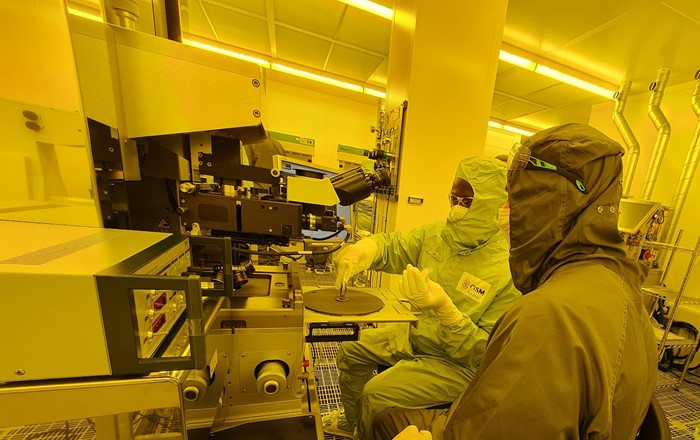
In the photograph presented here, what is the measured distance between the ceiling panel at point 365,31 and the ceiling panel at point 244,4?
2.82 feet

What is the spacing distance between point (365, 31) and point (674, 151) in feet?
13.4

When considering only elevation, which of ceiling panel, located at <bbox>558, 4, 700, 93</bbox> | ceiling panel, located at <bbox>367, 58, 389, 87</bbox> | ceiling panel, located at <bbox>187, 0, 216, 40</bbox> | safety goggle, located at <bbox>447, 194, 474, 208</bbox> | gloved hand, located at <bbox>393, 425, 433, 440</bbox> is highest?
ceiling panel, located at <bbox>187, 0, 216, 40</bbox>

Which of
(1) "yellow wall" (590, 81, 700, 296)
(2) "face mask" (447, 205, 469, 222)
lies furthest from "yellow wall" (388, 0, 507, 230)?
(1) "yellow wall" (590, 81, 700, 296)

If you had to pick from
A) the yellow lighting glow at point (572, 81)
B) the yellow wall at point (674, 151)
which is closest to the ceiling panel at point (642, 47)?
the yellow lighting glow at point (572, 81)

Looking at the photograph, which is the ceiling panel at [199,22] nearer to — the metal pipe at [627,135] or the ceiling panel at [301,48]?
the ceiling panel at [301,48]

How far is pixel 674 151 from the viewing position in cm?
342

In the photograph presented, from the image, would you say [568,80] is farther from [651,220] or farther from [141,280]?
[141,280]

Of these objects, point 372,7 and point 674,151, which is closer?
point 372,7

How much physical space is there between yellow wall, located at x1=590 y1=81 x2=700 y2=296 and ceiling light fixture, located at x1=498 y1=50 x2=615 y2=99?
57 cm

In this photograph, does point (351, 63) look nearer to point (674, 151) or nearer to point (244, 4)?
point (244, 4)

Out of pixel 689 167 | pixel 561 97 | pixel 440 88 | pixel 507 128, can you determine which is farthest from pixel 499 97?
pixel 440 88

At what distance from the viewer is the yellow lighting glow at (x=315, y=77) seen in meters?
4.32

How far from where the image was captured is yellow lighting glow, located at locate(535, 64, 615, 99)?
3240mm

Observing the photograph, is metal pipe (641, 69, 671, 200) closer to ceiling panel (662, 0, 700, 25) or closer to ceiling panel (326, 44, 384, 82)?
ceiling panel (662, 0, 700, 25)
